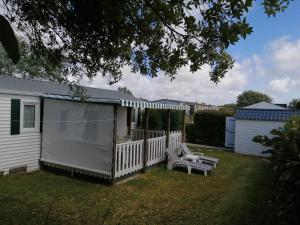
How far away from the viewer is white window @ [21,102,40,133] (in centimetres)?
938

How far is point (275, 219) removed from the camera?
6012 mm

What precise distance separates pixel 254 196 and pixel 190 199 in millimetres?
1856

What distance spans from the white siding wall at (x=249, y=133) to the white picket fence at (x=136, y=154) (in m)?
5.81

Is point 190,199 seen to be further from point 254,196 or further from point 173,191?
point 254,196

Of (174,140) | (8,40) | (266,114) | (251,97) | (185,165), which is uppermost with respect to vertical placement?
(251,97)

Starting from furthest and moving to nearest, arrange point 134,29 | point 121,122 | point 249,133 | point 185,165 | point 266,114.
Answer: point 249,133 < point 266,114 < point 121,122 < point 185,165 < point 134,29

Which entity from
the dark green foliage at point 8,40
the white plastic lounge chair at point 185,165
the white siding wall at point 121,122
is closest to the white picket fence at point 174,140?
the white plastic lounge chair at point 185,165

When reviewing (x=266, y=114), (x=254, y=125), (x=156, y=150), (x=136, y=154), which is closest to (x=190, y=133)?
(x=254, y=125)

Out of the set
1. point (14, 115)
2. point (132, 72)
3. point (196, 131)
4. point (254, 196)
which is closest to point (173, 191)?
point (254, 196)

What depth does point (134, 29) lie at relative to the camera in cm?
336

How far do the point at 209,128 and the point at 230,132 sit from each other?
146 cm

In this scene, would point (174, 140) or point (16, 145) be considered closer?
point (16, 145)

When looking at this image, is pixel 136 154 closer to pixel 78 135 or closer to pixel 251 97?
pixel 78 135

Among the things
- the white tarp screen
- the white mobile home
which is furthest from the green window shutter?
the white tarp screen
